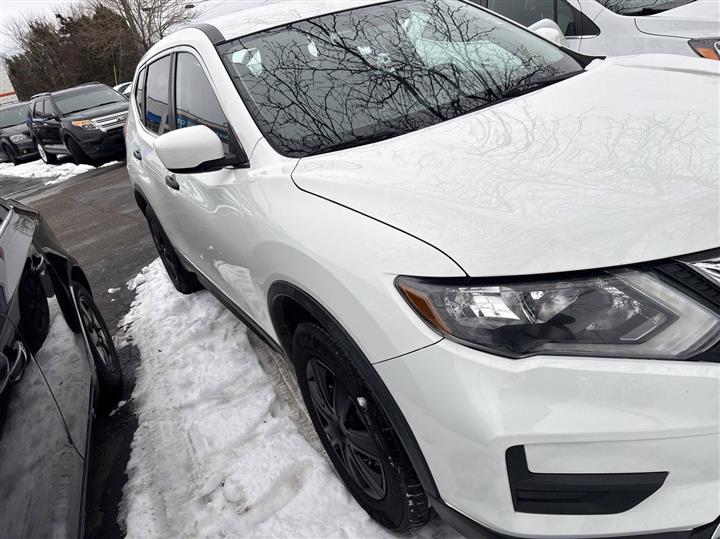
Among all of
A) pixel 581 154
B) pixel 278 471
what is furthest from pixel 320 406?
pixel 581 154

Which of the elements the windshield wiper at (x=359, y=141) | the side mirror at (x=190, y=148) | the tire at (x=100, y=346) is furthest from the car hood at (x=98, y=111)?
the windshield wiper at (x=359, y=141)

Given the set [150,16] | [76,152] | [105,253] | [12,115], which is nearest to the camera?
[105,253]

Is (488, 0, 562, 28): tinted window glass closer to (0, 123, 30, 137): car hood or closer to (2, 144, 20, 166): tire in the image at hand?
(0, 123, 30, 137): car hood

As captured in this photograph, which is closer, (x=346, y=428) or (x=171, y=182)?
(x=346, y=428)

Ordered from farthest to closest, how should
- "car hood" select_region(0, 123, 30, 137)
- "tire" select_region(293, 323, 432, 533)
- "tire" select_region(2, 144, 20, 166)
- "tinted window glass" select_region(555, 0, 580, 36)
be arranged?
"tire" select_region(2, 144, 20, 166) → "car hood" select_region(0, 123, 30, 137) → "tinted window glass" select_region(555, 0, 580, 36) → "tire" select_region(293, 323, 432, 533)

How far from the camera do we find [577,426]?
125 centimetres

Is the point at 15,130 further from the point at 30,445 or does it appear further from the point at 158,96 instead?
the point at 30,445

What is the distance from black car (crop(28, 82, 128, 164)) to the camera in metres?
11.2

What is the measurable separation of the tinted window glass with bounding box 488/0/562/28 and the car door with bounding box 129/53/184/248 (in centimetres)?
358

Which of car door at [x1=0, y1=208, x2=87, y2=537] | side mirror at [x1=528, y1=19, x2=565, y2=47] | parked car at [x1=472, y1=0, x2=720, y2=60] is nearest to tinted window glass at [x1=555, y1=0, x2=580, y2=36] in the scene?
parked car at [x1=472, y1=0, x2=720, y2=60]

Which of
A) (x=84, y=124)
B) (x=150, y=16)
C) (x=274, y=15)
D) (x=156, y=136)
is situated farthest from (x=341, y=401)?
(x=150, y=16)

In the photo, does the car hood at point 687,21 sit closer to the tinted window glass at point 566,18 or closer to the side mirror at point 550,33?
the tinted window glass at point 566,18

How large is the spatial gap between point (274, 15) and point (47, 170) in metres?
12.9

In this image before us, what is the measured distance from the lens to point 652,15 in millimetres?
4992
